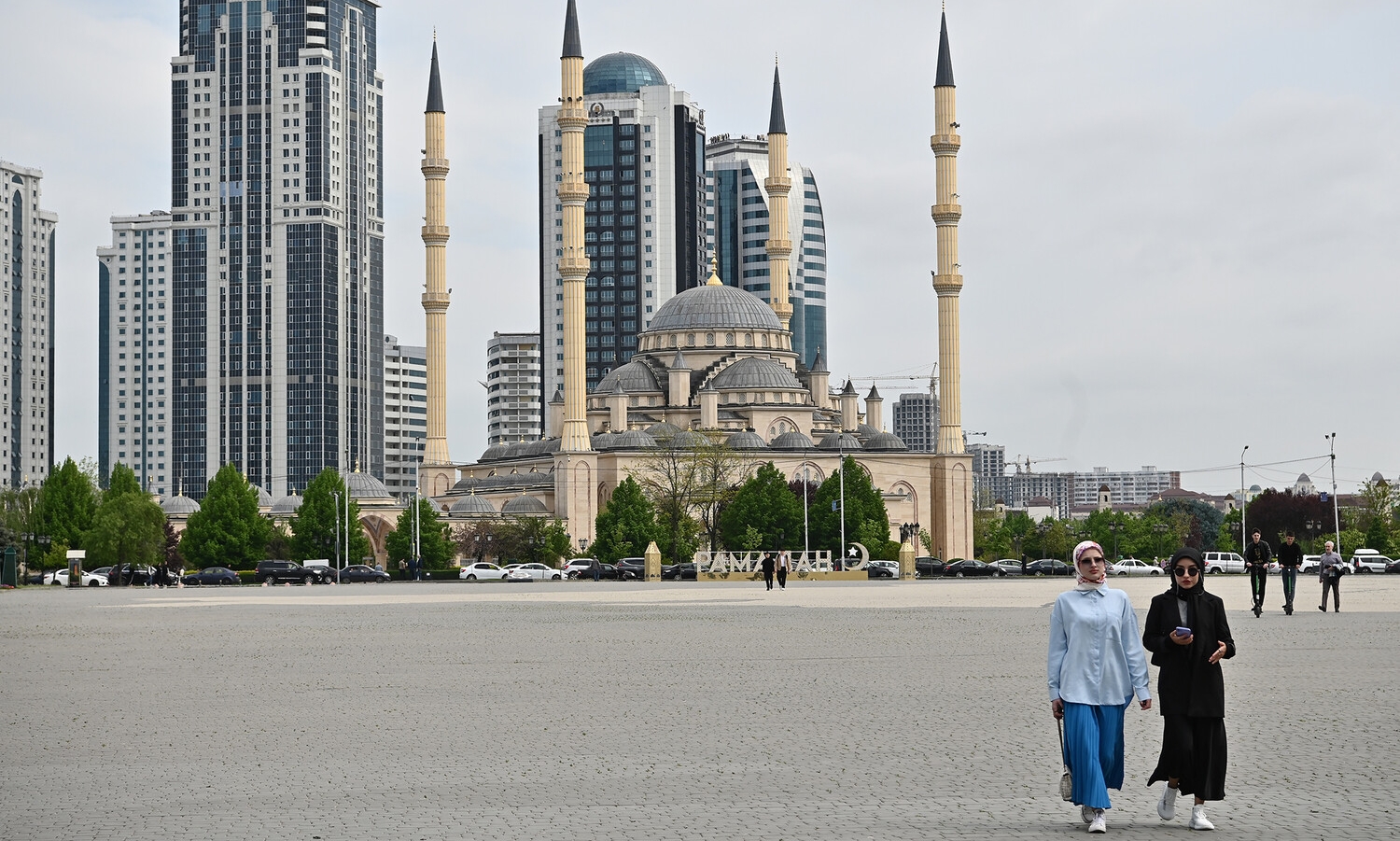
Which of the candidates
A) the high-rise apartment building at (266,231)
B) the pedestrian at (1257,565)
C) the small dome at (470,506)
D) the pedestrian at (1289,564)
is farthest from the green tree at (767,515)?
the high-rise apartment building at (266,231)

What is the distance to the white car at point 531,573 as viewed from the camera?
74.6 m

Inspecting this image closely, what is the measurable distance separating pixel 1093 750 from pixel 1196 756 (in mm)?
507

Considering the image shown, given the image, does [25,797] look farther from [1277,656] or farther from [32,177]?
[32,177]

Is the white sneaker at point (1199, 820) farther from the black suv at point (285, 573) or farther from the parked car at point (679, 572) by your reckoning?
the black suv at point (285, 573)

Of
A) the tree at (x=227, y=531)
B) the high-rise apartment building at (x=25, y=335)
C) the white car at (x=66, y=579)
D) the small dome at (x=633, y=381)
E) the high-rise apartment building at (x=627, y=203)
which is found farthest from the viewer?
the high-rise apartment building at (x=627, y=203)

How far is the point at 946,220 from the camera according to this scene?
95.2 m

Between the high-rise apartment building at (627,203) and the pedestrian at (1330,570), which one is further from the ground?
the high-rise apartment building at (627,203)

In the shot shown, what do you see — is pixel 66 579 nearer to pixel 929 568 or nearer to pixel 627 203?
pixel 929 568

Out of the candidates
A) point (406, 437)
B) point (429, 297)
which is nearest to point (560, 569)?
point (429, 297)

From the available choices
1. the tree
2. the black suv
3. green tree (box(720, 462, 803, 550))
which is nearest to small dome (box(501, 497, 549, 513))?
green tree (box(720, 462, 803, 550))

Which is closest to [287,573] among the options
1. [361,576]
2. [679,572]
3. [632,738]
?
[361,576]

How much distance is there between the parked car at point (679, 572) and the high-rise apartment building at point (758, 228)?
9765 cm

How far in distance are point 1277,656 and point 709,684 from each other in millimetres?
6536

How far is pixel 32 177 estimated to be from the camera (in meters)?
138
